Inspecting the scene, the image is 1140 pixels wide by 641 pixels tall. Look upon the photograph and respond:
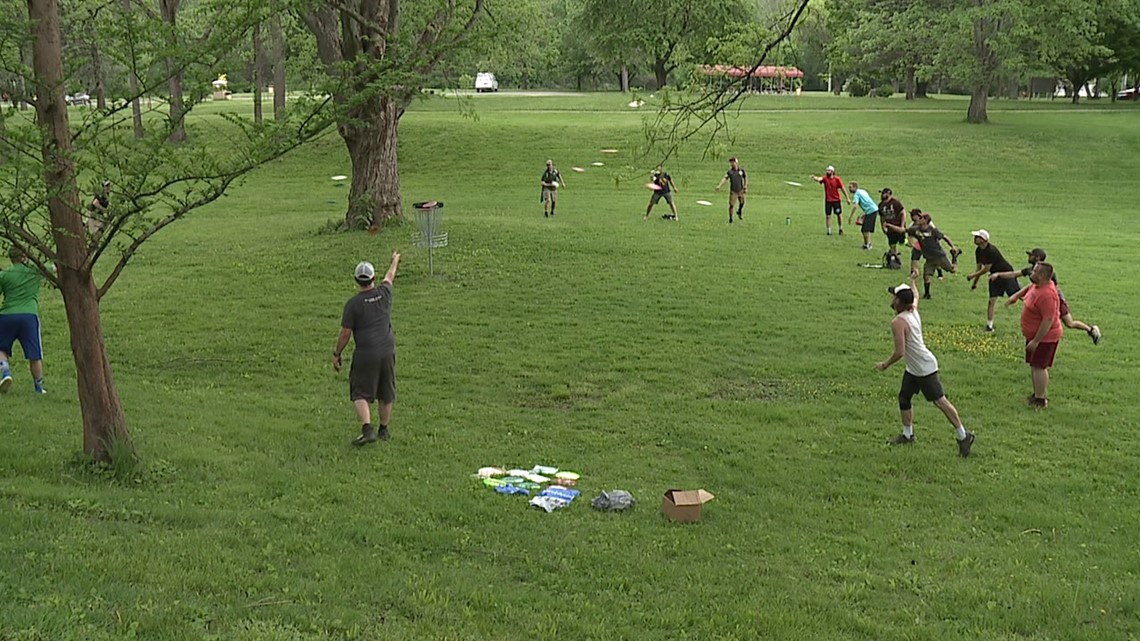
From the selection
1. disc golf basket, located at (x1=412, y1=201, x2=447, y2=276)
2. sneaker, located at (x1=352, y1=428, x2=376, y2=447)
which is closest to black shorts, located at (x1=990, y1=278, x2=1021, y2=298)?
disc golf basket, located at (x1=412, y1=201, x2=447, y2=276)

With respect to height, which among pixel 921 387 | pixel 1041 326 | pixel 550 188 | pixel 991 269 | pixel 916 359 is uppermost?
pixel 550 188

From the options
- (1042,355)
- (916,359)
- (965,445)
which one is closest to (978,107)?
(1042,355)

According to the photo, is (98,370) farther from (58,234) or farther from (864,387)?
(864,387)

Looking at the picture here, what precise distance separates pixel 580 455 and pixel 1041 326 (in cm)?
552

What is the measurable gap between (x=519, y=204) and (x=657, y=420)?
18.2 m

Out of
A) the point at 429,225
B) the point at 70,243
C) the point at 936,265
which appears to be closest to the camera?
the point at 70,243

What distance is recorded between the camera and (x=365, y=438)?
993 cm

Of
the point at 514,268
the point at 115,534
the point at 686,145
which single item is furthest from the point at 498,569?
the point at 686,145

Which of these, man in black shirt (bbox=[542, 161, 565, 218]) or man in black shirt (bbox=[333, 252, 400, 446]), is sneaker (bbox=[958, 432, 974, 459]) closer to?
man in black shirt (bbox=[333, 252, 400, 446])

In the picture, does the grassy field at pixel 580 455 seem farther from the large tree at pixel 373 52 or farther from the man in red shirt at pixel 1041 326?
the large tree at pixel 373 52

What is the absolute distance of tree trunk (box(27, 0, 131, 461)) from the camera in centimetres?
781

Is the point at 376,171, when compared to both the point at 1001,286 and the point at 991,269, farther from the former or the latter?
the point at 1001,286

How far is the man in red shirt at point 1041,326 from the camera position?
11148 mm

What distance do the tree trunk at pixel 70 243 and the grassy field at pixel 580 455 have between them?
496 mm
